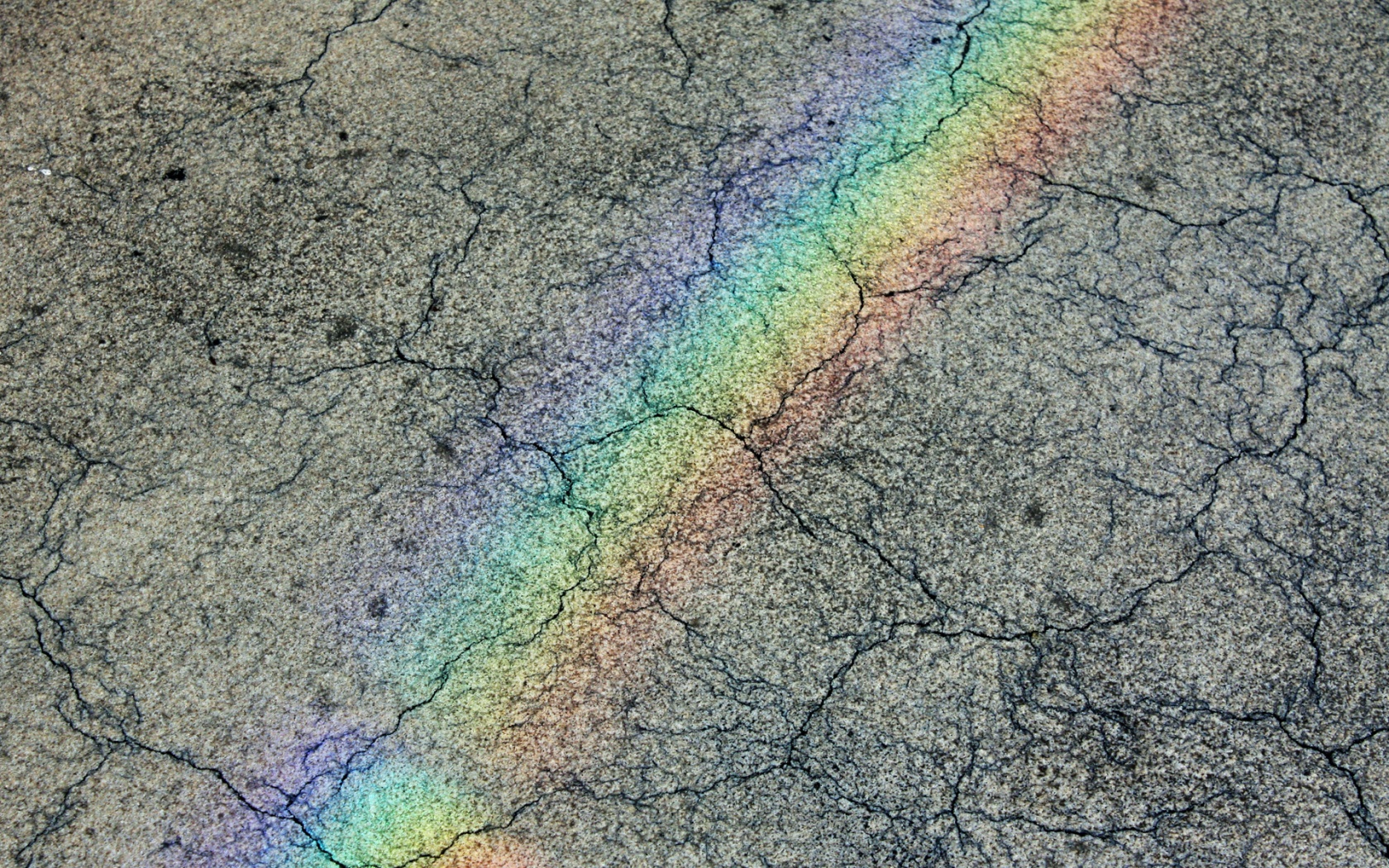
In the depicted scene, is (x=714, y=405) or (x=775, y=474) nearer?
(x=775, y=474)

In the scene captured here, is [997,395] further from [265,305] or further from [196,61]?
[196,61]

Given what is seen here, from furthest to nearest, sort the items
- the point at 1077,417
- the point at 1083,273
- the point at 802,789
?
the point at 1083,273
the point at 1077,417
the point at 802,789

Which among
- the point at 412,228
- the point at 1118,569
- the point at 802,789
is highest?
the point at 412,228

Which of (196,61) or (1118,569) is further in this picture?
→ (196,61)

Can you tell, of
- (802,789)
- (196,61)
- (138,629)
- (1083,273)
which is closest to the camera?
(802,789)

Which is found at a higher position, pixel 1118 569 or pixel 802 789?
pixel 1118 569

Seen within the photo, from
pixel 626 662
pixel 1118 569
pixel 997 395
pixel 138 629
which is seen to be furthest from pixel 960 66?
pixel 138 629

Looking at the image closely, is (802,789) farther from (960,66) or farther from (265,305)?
(960,66)
